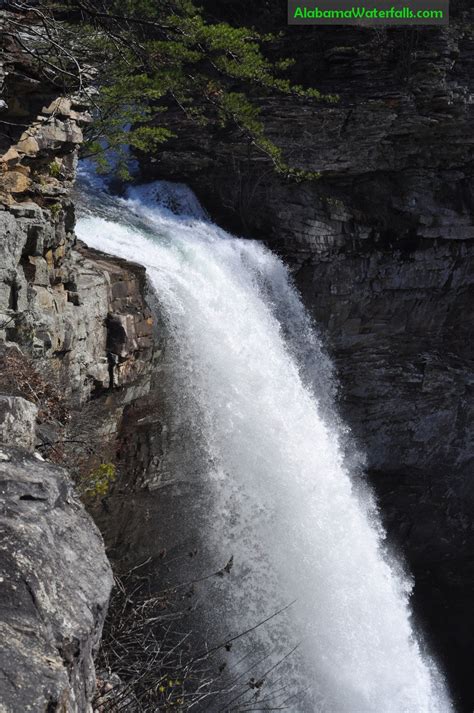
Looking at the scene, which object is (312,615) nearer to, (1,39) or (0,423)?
(0,423)

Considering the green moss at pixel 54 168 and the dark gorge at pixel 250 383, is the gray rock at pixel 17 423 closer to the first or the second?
the dark gorge at pixel 250 383

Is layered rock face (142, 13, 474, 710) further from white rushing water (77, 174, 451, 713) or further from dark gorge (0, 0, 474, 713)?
white rushing water (77, 174, 451, 713)

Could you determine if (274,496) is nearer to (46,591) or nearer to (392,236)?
(46,591)

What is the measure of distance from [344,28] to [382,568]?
10.9 meters

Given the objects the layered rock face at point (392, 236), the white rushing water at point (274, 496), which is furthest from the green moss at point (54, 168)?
the layered rock face at point (392, 236)

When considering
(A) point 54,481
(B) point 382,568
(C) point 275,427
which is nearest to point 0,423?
(A) point 54,481

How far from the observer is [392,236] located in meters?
15.9

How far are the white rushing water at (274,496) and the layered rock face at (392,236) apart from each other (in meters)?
2.78

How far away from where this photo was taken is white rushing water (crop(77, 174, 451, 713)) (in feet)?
32.6

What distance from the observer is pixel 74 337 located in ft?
26.8

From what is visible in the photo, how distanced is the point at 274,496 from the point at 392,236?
8.09 m

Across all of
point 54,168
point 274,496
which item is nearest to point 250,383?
point 274,496

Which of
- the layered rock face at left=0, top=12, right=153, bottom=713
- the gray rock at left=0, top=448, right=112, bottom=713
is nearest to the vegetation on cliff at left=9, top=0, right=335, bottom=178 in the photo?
the layered rock face at left=0, top=12, right=153, bottom=713

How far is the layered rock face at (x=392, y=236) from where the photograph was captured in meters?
13.8
